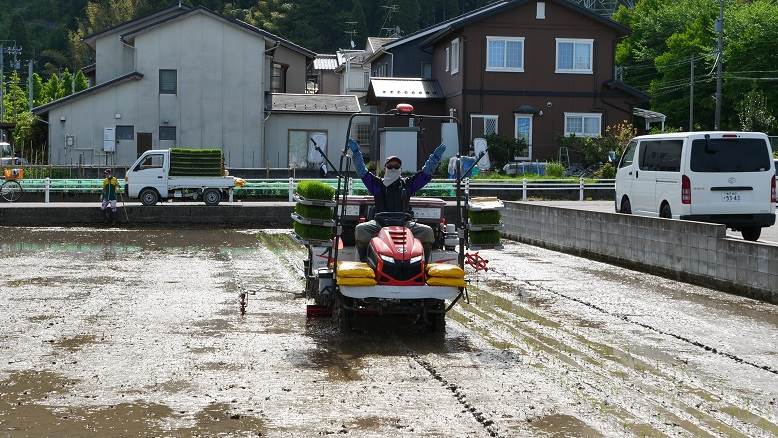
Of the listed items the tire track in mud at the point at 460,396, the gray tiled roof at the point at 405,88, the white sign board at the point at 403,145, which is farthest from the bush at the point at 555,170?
the tire track in mud at the point at 460,396

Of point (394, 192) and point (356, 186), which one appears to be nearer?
point (394, 192)

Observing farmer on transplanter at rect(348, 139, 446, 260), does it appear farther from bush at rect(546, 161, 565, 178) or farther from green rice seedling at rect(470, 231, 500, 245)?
bush at rect(546, 161, 565, 178)

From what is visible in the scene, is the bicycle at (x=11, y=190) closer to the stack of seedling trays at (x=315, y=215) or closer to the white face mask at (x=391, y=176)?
the stack of seedling trays at (x=315, y=215)

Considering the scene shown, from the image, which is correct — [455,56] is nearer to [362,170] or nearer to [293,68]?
[293,68]

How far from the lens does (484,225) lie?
48.0 ft

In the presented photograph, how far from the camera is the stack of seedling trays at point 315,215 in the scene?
13.2 m

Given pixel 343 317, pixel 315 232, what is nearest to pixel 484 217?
pixel 315 232

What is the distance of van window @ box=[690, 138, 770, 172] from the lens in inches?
746

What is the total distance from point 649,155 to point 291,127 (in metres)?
27.3

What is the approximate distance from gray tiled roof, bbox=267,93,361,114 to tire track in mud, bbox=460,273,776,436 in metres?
34.4

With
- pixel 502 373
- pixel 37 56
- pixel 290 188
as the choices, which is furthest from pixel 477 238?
pixel 37 56

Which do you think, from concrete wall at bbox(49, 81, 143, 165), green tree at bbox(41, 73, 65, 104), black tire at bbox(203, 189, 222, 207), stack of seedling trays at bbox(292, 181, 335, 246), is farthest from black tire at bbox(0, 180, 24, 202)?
green tree at bbox(41, 73, 65, 104)

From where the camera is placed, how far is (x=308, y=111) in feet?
152

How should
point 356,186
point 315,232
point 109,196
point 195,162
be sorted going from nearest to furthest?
point 315,232
point 109,196
point 195,162
point 356,186
